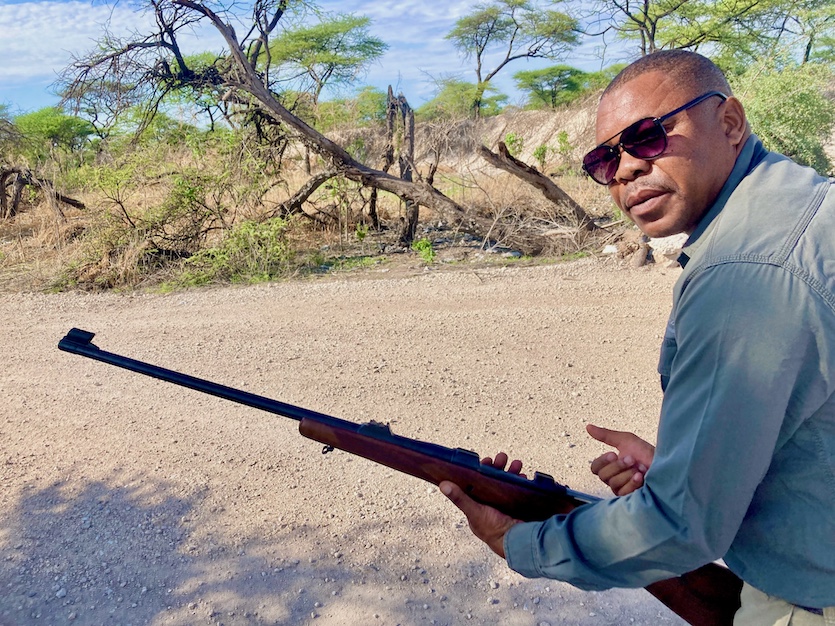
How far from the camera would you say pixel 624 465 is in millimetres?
1687

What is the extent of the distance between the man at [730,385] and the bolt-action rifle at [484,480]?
0.12 metres

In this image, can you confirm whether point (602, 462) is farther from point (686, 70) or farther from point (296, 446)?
point (296, 446)

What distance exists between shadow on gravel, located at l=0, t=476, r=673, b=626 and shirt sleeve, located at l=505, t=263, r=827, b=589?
1661mm

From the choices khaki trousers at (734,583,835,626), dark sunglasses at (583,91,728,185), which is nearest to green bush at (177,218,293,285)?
dark sunglasses at (583,91,728,185)

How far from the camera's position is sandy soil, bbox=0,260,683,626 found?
9.00ft

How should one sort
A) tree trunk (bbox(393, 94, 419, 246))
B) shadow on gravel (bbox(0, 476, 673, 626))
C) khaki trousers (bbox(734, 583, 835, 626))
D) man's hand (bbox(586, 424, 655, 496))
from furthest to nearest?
1. tree trunk (bbox(393, 94, 419, 246))
2. shadow on gravel (bbox(0, 476, 673, 626))
3. man's hand (bbox(586, 424, 655, 496))
4. khaki trousers (bbox(734, 583, 835, 626))

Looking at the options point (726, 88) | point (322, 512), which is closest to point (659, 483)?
point (726, 88)

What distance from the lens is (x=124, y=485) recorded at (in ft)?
11.8

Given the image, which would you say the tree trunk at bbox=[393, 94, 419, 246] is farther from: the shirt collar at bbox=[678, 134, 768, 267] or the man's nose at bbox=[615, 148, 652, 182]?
the shirt collar at bbox=[678, 134, 768, 267]

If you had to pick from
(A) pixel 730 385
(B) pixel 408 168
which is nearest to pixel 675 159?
(A) pixel 730 385

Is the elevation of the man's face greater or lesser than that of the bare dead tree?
greater

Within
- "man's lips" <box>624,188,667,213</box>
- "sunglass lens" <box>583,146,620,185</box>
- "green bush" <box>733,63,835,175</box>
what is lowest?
"green bush" <box>733,63,835,175</box>

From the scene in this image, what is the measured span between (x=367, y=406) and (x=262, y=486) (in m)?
1.14

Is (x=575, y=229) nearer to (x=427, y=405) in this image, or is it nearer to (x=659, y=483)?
(x=427, y=405)
